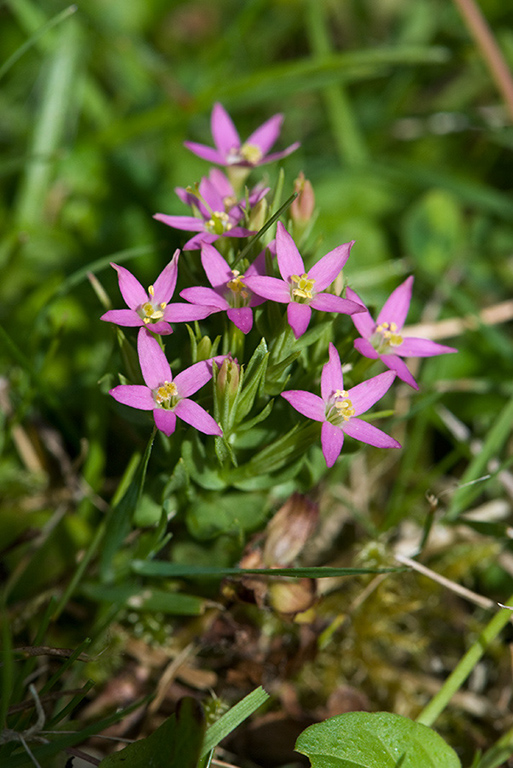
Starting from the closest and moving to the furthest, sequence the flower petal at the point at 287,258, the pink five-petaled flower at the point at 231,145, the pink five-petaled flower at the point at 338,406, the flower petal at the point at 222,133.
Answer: the pink five-petaled flower at the point at 338,406
the flower petal at the point at 287,258
the pink five-petaled flower at the point at 231,145
the flower petal at the point at 222,133

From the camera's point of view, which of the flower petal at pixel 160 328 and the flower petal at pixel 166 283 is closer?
the flower petal at pixel 160 328

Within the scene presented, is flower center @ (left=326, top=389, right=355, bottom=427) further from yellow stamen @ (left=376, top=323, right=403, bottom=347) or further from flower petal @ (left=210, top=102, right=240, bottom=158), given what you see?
flower petal @ (left=210, top=102, right=240, bottom=158)

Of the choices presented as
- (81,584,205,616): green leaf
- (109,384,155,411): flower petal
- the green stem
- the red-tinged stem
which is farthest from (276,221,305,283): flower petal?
the red-tinged stem

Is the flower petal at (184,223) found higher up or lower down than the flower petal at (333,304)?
higher up

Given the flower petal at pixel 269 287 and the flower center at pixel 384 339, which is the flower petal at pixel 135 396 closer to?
the flower petal at pixel 269 287

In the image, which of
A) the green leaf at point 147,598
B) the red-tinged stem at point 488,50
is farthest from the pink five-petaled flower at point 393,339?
the red-tinged stem at point 488,50

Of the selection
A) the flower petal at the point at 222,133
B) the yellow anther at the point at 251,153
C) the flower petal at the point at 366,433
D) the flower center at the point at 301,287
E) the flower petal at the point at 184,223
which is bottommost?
the flower petal at the point at 366,433

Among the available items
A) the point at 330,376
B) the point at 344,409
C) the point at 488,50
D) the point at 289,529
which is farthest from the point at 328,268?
the point at 488,50

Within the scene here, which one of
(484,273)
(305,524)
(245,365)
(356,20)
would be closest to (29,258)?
(245,365)
